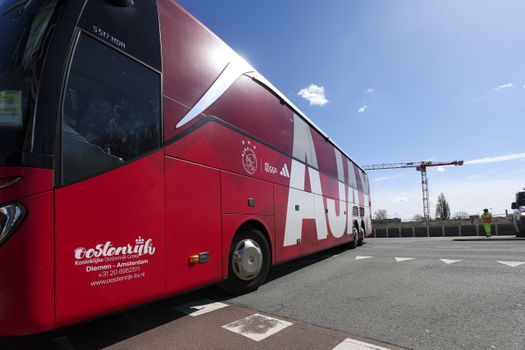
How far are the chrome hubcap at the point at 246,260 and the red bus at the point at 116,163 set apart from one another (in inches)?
0.8

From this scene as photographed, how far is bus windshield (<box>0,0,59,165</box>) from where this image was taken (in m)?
2.34

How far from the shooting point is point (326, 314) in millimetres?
3885

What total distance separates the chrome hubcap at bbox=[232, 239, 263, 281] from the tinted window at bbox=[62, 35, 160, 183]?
204 cm

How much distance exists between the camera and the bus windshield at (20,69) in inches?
92.0

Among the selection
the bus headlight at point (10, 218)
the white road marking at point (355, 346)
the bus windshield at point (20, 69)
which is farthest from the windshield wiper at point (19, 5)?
the white road marking at point (355, 346)

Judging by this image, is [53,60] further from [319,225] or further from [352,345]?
[319,225]

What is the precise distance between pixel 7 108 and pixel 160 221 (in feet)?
5.03

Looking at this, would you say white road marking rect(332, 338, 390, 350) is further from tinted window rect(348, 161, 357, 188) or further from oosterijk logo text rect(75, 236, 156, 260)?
tinted window rect(348, 161, 357, 188)

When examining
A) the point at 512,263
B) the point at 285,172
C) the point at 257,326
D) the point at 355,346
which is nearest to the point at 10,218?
the point at 257,326

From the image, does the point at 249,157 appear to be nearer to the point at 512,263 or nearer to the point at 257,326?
the point at 257,326

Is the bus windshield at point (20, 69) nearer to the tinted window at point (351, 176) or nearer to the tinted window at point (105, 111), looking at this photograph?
the tinted window at point (105, 111)

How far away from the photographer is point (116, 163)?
2.90 meters

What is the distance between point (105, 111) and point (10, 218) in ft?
3.71

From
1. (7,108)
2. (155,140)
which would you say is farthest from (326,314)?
(7,108)
